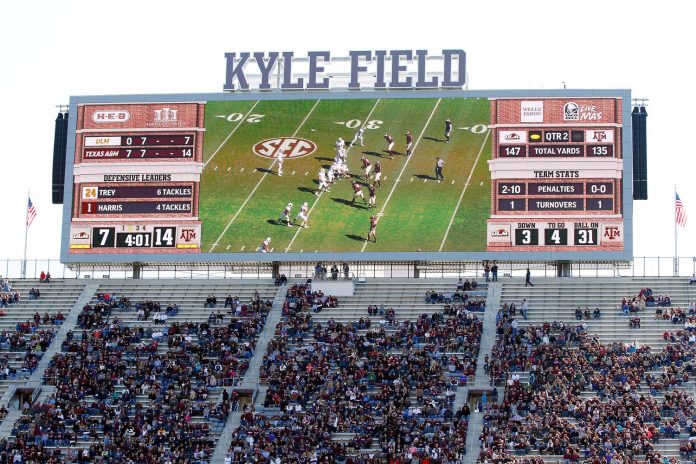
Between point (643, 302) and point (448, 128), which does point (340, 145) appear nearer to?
point (448, 128)

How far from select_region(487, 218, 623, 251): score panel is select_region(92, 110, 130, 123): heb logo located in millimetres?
17750

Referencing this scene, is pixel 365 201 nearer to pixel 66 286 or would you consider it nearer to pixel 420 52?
pixel 420 52

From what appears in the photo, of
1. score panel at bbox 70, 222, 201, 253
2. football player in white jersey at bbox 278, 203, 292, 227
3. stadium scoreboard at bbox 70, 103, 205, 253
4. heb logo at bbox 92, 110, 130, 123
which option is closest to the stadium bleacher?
score panel at bbox 70, 222, 201, 253

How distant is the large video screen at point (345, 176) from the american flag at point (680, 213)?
2602mm

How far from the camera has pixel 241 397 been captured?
68.4 metres

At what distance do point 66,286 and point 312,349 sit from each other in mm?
14358

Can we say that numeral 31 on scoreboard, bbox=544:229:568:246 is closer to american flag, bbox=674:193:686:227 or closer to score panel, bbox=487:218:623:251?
score panel, bbox=487:218:623:251

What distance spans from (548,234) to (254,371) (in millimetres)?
14545

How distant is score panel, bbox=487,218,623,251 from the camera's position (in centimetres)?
7394

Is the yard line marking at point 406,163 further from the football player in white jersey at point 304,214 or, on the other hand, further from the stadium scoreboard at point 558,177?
the stadium scoreboard at point 558,177

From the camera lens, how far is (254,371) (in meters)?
69.5

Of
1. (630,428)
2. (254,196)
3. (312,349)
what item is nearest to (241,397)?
(312,349)

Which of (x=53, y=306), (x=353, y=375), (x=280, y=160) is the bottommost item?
(x=353, y=375)

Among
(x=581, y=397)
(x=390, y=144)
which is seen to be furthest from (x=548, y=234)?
(x=581, y=397)
